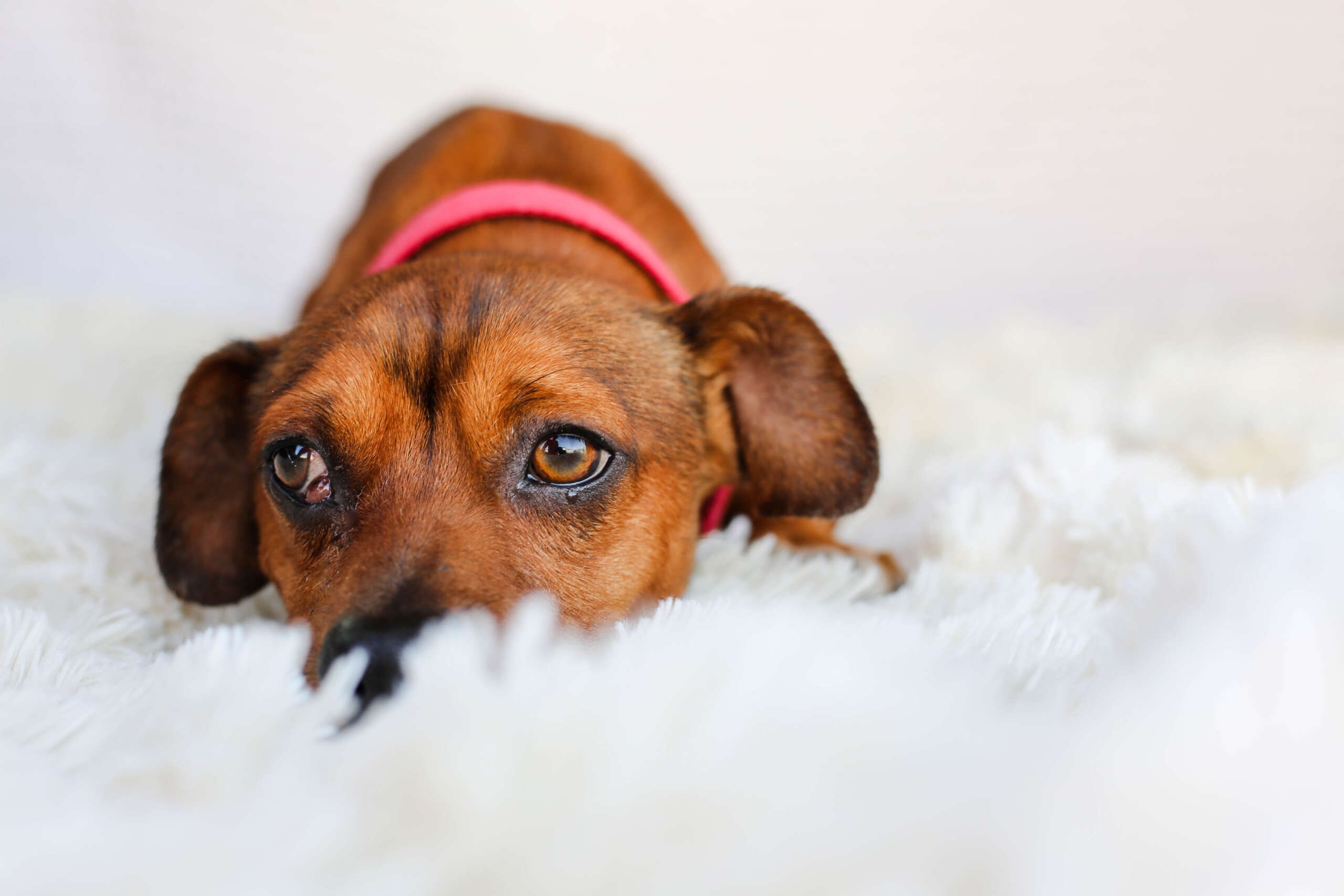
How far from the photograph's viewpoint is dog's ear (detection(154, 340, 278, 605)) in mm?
1628

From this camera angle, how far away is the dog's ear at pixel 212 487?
1.63m

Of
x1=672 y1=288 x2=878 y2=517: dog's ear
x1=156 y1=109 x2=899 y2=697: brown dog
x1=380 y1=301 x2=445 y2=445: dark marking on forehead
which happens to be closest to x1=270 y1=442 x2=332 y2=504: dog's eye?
x1=156 y1=109 x2=899 y2=697: brown dog

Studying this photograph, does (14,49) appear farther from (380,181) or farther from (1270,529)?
(1270,529)

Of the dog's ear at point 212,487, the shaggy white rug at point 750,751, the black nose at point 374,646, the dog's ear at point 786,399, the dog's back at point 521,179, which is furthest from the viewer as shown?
the dog's back at point 521,179

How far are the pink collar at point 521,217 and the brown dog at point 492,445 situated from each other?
0.24 feet

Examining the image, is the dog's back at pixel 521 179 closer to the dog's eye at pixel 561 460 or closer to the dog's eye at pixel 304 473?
the dog's eye at pixel 304 473

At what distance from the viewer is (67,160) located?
4250 millimetres

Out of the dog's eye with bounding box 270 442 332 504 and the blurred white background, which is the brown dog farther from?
the blurred white background

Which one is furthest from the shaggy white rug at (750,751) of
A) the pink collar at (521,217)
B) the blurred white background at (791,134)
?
the blurred white background at (791,134)

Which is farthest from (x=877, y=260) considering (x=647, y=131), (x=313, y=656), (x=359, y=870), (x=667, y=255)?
(x=359, y=870)

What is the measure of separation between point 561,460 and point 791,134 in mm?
4171

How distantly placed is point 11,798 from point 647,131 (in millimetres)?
4741

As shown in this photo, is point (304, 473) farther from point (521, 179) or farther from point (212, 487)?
point (521, 179)

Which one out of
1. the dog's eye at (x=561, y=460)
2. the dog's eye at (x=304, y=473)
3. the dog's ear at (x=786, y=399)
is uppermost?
the dog's ear at (x=786, y=399)
